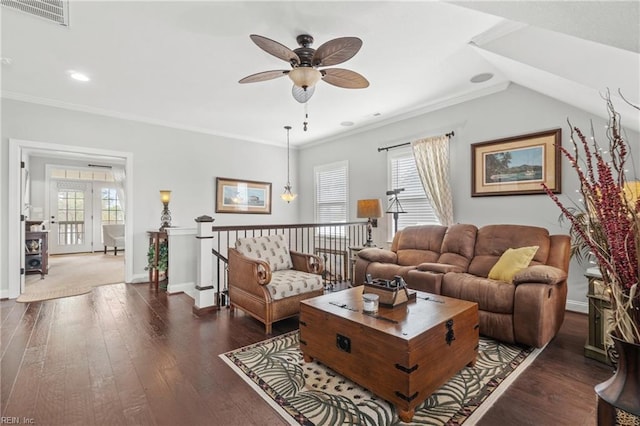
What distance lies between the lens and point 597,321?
7.46 feet

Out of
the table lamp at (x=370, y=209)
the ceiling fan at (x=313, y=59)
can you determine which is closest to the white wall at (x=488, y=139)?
the table lamp at (x=370, y=209)

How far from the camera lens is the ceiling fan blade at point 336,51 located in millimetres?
2137

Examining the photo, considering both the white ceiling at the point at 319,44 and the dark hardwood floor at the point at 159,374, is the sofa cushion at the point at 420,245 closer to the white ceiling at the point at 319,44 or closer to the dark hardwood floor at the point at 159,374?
the dark hardwood floor at the point at 159,374

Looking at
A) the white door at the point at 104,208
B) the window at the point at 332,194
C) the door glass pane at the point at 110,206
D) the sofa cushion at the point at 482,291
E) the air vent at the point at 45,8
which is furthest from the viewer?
the door glass pane at the point at 110,206

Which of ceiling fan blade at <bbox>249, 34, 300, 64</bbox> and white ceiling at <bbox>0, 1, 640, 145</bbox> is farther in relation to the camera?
ceiling fan blade at <bbox>249, 34, 300, 64</bbox>

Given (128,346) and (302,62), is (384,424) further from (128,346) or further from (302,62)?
(302,62)

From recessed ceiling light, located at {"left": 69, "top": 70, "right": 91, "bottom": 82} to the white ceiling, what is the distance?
0.06m

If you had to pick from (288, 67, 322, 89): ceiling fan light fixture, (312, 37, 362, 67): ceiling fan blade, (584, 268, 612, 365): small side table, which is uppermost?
(312, 37, 362, 67): ceiling fan blade

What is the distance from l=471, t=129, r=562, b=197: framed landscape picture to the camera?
342 centimetres

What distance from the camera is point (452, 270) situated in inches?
122

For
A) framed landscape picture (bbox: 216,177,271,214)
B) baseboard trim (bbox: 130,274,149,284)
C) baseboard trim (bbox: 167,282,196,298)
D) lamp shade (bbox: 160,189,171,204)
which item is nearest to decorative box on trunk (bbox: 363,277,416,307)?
baseboard trim (bbox: 167,282,196,298)

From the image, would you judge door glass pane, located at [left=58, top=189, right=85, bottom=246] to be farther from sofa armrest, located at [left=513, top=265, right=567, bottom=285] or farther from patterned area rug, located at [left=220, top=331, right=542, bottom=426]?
sofa armrest, located at [left=513, top=265, right=567, bottom=285]

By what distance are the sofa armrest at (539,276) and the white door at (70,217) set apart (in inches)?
418

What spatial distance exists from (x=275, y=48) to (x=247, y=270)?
6.91 feet
